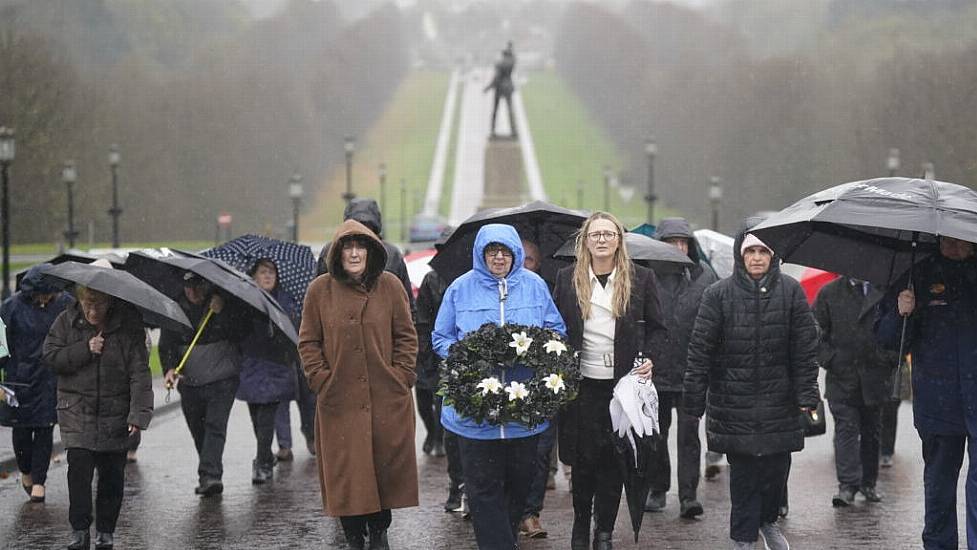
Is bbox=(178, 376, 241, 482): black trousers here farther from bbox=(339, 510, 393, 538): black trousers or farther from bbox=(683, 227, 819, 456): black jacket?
bbox=(683, 227, 819, 456): black jacket

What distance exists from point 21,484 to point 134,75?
48.2 meters

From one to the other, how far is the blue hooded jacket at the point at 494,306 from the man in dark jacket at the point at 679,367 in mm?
1850

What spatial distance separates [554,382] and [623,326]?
30.8 inches

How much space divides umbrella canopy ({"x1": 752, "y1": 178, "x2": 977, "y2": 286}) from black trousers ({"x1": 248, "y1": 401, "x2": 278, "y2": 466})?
15.0ft

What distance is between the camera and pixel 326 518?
9117 mm

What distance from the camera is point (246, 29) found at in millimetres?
70062

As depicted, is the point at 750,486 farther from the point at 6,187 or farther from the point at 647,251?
the point at 6,187

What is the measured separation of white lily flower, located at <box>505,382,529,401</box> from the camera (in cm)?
689

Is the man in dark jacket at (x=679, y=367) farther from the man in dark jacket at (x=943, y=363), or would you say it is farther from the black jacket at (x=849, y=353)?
→ the man in dark jacket at (x=943, y=363)

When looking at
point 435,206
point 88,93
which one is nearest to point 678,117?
point 435,206

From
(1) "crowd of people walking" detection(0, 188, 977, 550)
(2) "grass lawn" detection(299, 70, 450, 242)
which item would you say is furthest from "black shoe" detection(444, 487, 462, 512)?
(2) "grass lawn" detection(299, 70, 450, 242)

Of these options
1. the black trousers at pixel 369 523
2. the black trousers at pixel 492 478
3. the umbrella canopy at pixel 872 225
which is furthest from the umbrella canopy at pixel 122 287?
the umbrella canopy at pixel 872 225

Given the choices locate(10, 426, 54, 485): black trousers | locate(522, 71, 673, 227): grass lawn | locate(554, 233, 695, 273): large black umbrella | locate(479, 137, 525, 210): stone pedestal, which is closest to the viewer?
locate(554, 233, 695, 273): large black umbrella

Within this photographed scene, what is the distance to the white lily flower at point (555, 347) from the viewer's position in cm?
695
